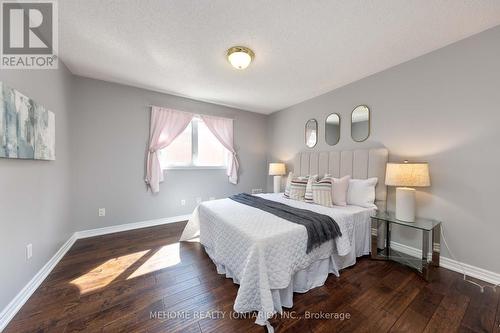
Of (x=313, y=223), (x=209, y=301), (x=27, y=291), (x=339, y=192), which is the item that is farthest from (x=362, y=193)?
(x=27, y=291)

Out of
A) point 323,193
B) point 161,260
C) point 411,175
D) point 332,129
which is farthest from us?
point 332,129

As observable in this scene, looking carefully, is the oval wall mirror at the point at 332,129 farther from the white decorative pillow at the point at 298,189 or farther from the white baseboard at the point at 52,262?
the white baseboard at the point at 52,262

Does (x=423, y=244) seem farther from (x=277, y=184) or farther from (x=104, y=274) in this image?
(x=104, y=274)

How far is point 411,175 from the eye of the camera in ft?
6.53

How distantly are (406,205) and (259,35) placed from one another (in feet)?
7.91

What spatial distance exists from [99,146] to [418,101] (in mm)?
4514

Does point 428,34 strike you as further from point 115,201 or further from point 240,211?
point 115,201

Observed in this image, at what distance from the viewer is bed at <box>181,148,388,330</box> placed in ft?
4.51

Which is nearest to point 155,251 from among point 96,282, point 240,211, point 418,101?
point 96,282

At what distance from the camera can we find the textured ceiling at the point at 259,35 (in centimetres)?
155

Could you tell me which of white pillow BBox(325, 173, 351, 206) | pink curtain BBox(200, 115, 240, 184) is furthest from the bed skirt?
pink curtain BBox(200, 115, 240, 184)

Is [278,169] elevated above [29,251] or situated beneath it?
elevated above

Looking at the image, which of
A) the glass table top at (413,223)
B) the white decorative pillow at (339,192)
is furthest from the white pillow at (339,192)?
the glass table top at (413,223)

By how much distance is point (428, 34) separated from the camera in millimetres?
1871
